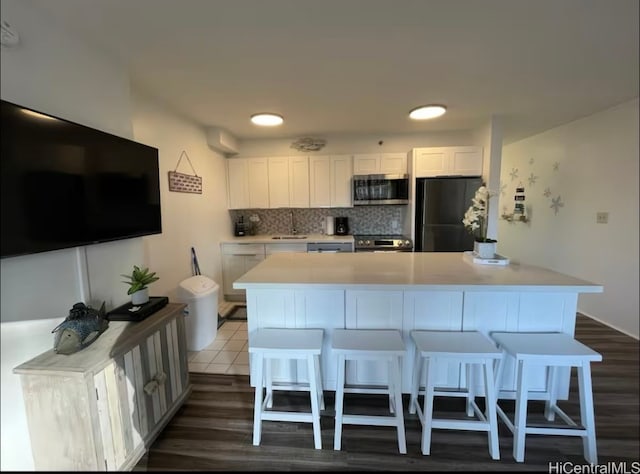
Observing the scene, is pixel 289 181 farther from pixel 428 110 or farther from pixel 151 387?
pixel 151 387

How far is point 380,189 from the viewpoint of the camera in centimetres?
393

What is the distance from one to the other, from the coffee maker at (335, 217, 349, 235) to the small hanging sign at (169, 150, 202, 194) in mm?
1974

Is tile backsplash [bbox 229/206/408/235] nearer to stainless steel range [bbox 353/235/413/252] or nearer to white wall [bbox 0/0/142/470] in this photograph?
stainless steel range [bbox 353/235/413/252]

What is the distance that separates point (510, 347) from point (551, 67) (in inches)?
81.4

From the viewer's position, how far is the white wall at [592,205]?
2865mm

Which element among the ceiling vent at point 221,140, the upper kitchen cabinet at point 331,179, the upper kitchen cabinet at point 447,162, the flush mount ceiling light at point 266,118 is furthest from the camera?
the upper kitchen cabinet at point 331,179

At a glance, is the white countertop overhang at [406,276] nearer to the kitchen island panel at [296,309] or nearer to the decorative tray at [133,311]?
the kitchen island panel at [296,309]

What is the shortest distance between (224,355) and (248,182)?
96.6 inches

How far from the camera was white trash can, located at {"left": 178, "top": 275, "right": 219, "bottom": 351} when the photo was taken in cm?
262

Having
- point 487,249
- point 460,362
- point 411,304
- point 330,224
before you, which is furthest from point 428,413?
point 330,224

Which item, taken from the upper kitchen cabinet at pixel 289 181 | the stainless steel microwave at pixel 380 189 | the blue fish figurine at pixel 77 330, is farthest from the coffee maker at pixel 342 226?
the blue fish figurine at pixel 77 330

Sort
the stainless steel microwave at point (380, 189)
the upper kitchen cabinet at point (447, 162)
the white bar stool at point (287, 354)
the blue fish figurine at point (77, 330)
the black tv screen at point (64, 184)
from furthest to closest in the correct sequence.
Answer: the stainless steel microwave at point (380, 189), the upper kitchen cabinet at point (447, 162), the white bar stool at point (287, 354), the blue fish figurine at point (77, 330), the black tv screen at point (64, 184)

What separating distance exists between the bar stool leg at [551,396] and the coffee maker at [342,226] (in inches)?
113

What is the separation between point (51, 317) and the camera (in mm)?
1406
